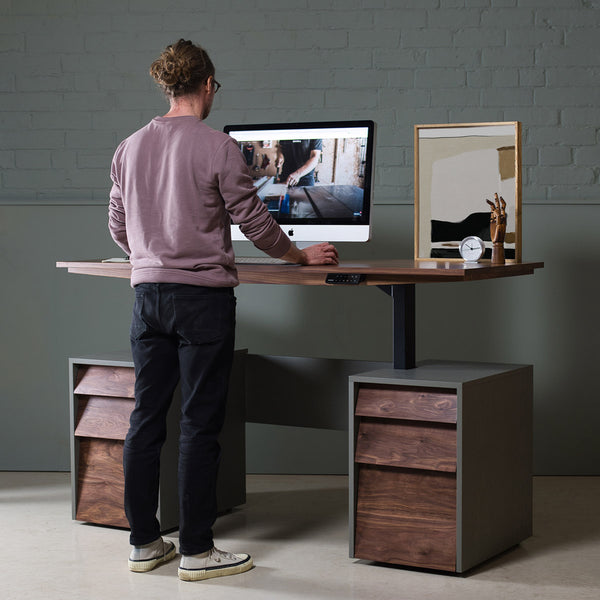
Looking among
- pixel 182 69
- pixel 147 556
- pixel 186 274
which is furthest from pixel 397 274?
pixel 147 556

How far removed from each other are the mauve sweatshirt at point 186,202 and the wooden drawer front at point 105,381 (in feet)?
2.05

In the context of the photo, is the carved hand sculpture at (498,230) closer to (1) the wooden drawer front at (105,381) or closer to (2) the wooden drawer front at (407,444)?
(2) the wooden drawer front at (407,444)

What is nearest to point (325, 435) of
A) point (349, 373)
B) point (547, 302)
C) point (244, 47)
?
point (349, 373)

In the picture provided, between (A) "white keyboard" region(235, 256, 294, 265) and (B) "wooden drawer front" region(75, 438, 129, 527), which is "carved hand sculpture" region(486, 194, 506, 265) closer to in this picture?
(A) "white keyboard" region(235, 256, 294, 265)

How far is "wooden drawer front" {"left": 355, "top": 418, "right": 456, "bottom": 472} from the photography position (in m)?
2.64

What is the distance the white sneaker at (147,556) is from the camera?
274cm

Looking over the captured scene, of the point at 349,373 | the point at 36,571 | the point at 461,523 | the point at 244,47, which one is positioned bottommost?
the point at 36,571

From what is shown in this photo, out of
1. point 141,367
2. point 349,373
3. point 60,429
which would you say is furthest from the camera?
point 60,429

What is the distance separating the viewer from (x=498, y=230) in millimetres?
3014

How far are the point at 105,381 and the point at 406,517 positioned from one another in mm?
1118

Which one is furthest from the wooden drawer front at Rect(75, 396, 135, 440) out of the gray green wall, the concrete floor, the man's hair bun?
the man's hair bun

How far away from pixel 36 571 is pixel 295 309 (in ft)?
5.15

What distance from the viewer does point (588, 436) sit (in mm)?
3830

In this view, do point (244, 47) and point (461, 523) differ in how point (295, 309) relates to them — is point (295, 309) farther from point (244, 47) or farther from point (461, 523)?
point (461, 523)
